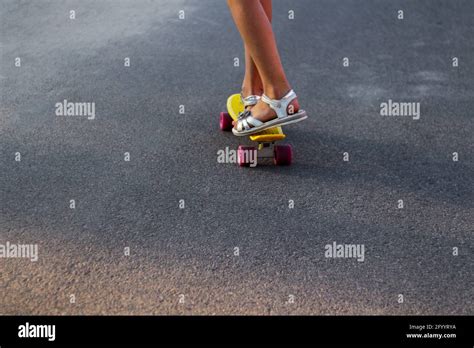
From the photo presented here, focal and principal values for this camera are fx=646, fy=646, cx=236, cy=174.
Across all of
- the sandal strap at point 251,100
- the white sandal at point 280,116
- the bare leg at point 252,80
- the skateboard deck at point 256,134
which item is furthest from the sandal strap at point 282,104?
the bare leg at point 252,80

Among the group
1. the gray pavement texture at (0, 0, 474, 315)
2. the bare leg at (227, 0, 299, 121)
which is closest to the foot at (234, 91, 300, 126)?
the bare leg at (227, 0, 299, 121)

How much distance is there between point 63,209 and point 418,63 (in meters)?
3.65

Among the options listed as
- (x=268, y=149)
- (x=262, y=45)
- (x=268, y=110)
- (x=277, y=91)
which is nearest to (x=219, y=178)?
(x=268, y=149)

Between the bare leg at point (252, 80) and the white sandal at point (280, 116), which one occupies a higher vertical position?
the bare leg at point (252, 80)

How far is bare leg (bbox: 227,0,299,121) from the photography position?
12.5 feet

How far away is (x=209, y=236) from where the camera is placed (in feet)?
10.4

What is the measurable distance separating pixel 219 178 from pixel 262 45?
83 cm

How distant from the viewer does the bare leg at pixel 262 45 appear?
3799 mm

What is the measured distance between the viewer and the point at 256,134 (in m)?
4.00

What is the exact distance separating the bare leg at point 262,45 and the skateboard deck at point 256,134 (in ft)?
0.36

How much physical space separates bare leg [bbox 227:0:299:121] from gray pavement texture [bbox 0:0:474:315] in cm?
46

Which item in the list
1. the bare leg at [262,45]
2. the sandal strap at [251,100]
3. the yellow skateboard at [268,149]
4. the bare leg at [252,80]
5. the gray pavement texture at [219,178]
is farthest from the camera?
the bare leg at [252,80]

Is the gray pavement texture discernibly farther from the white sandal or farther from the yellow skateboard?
the white sandal

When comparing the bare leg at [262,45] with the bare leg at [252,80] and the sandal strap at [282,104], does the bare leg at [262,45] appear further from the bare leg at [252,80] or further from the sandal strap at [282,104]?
the bare leg at [252,80]
